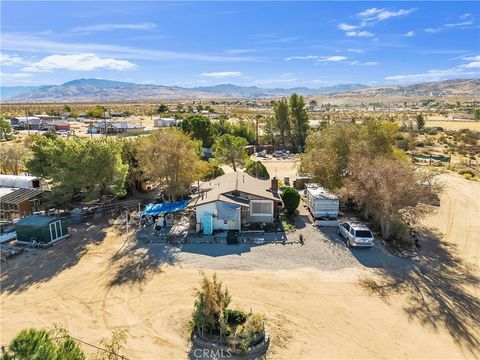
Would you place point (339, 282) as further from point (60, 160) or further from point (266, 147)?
point (266, 147)

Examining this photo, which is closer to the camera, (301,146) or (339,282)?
(339,282)

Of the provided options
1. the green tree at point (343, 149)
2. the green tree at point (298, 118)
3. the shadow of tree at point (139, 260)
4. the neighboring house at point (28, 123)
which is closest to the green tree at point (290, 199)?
the green tree at point (343, 149)

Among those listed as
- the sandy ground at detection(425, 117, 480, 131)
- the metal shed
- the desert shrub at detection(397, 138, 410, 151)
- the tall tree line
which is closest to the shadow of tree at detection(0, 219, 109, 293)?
the metal shed

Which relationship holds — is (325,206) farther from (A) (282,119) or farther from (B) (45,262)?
(A) (282,119)

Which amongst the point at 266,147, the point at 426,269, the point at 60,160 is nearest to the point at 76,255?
the point at 60,160

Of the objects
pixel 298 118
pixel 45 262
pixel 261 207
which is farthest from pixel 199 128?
pixel 45 262
